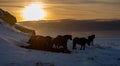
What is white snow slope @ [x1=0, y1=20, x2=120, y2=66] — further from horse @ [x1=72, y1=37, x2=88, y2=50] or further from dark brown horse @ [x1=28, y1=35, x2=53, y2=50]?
horse @ [x1=72, y1=37, x2=88, y2=50]

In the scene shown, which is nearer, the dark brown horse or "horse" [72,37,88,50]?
the dark brown horse

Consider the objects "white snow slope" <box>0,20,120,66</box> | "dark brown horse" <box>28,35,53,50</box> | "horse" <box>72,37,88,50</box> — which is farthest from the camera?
"horse" <box>72,37,88,50</box>

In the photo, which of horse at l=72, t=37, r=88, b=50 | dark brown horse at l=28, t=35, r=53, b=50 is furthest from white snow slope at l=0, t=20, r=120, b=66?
horse at l=72, t=37, r=88, b=50

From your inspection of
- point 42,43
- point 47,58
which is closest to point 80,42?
point 42,43

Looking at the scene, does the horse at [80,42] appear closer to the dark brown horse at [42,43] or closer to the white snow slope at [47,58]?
the white snow slope at [47,58]

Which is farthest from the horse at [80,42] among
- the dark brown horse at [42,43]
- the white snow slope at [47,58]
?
the dark brown horse at [42,43]

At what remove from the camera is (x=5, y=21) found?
4934cm

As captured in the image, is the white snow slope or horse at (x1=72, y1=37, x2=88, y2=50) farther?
horse at (x1=72, y1=37, x2=88, y2=50)

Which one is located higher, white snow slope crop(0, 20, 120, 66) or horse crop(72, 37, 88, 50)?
horse crop(72, 37, 88, 50)

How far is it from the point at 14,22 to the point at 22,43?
42.6ft

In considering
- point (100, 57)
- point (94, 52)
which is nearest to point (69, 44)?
point (94, 52)

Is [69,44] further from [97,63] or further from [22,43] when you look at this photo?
[97,63]

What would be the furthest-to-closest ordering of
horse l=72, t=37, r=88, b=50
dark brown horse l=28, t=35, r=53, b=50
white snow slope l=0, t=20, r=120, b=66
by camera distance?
horse l=72, t=37, r=88, b=50, dark brown horse l=28, t=35, r=53, b=50, white snow slope l=0, t=20, r=120, b=66

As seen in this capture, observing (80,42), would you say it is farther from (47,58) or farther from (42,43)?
(47,58)
